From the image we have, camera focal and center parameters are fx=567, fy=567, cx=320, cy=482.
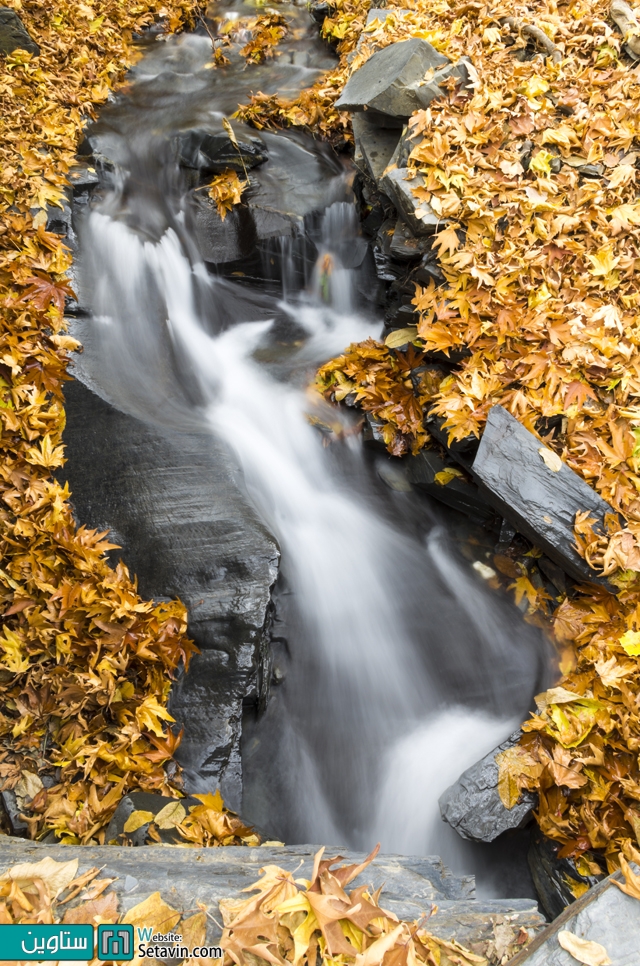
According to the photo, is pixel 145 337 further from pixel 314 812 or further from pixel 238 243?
pixel 314 812

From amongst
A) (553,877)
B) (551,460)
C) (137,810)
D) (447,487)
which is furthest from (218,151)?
(553,877)

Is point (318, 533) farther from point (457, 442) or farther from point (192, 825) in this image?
point (192, 825)

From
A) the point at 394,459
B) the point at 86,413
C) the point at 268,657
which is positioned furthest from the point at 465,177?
the point at 268,657

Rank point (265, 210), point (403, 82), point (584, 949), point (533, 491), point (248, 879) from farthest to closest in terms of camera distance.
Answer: point (265, 210) → point (403, 82) → point (533, 491) → point (248, 879) → point (584, 949)

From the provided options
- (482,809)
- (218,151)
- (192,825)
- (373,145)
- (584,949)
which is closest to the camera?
(584,949)

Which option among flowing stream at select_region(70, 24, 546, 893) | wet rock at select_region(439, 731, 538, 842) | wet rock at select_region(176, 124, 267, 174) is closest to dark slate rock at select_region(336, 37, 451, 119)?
flowing stream at select_region(70, 24, 546, 893)

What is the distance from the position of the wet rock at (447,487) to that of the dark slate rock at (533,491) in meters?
0.37

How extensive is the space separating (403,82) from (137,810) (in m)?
5.04

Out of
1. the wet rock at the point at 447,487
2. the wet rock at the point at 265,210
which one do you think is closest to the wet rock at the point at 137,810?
the wet rock at the point at 447,487

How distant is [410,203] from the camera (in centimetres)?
396

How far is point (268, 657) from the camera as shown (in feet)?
11.0

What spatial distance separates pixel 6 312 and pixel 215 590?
2337 mm

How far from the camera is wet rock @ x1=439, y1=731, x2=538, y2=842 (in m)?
2.79

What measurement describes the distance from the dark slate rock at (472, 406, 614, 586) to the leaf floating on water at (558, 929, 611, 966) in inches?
70.7
